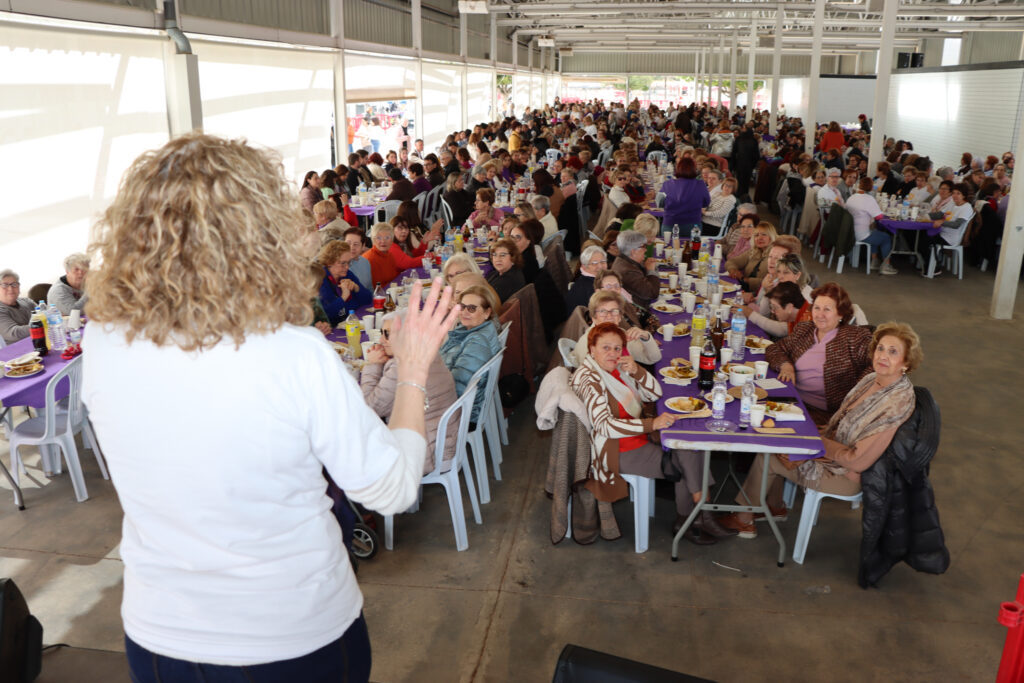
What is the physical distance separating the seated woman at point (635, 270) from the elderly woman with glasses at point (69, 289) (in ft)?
11.7

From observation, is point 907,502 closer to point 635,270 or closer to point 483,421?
point 483,421

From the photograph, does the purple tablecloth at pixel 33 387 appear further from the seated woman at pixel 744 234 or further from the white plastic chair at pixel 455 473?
the seated woman at pixel 744 234

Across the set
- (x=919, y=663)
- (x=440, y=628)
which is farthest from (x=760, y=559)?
(x=440, y=628)

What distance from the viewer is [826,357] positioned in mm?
4266

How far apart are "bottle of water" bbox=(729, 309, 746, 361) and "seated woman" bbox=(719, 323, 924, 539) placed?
2.30ft

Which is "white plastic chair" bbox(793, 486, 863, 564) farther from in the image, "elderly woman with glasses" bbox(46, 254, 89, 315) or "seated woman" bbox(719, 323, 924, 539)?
"elderly woman with glasses" bbox(46, 254, 89, 315)

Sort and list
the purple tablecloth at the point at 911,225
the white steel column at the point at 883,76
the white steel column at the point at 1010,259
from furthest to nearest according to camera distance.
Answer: the white steel column at the point at 883,76 < the purple tablecloth at the point at 911,225 < the white steel column at the point at 1010,259

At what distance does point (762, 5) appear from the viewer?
1609 centimetres

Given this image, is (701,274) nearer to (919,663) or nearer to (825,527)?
(825,527)

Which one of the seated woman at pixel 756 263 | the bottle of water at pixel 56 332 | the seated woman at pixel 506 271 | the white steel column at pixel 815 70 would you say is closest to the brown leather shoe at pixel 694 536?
the seated woman at pixel 506 271

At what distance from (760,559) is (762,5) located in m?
15.0

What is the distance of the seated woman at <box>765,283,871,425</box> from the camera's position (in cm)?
421

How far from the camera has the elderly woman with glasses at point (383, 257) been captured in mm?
6469

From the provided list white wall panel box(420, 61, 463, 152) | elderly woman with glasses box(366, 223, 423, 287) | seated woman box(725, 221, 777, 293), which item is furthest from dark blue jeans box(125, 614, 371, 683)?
white wall panel box(420, 61, 463, 152)
